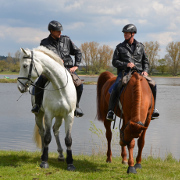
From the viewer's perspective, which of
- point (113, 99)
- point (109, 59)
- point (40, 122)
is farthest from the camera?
point (109, 59)

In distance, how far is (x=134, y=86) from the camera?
5.75m

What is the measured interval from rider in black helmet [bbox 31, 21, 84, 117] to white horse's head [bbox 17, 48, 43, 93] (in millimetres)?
799

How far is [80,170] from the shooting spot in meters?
6.14

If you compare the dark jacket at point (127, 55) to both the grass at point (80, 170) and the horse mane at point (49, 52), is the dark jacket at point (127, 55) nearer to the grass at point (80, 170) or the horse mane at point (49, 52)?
the horse mane at point (49, 52)

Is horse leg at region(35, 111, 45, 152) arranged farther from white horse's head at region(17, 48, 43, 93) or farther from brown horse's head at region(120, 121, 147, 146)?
brown horse's head at region(120, 121, 147, 146)

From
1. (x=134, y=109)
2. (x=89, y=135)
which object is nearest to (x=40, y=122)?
(x=134, y=109)

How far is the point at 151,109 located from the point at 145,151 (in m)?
4.64

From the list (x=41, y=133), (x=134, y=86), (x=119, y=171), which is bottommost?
(x=119, y=171)

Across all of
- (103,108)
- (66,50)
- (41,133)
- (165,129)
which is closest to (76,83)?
(66,50)

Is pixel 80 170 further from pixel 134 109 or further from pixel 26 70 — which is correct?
pixel 26 70

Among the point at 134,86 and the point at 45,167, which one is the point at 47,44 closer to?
the point at 134,86

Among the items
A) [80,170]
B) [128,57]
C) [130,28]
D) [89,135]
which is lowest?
[89,135]

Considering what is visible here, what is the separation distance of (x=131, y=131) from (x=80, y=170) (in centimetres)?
167

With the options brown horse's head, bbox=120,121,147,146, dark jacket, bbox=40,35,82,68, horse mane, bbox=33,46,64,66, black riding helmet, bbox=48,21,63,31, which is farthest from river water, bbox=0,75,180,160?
black riding helmet, bbox=48,21,63,31
